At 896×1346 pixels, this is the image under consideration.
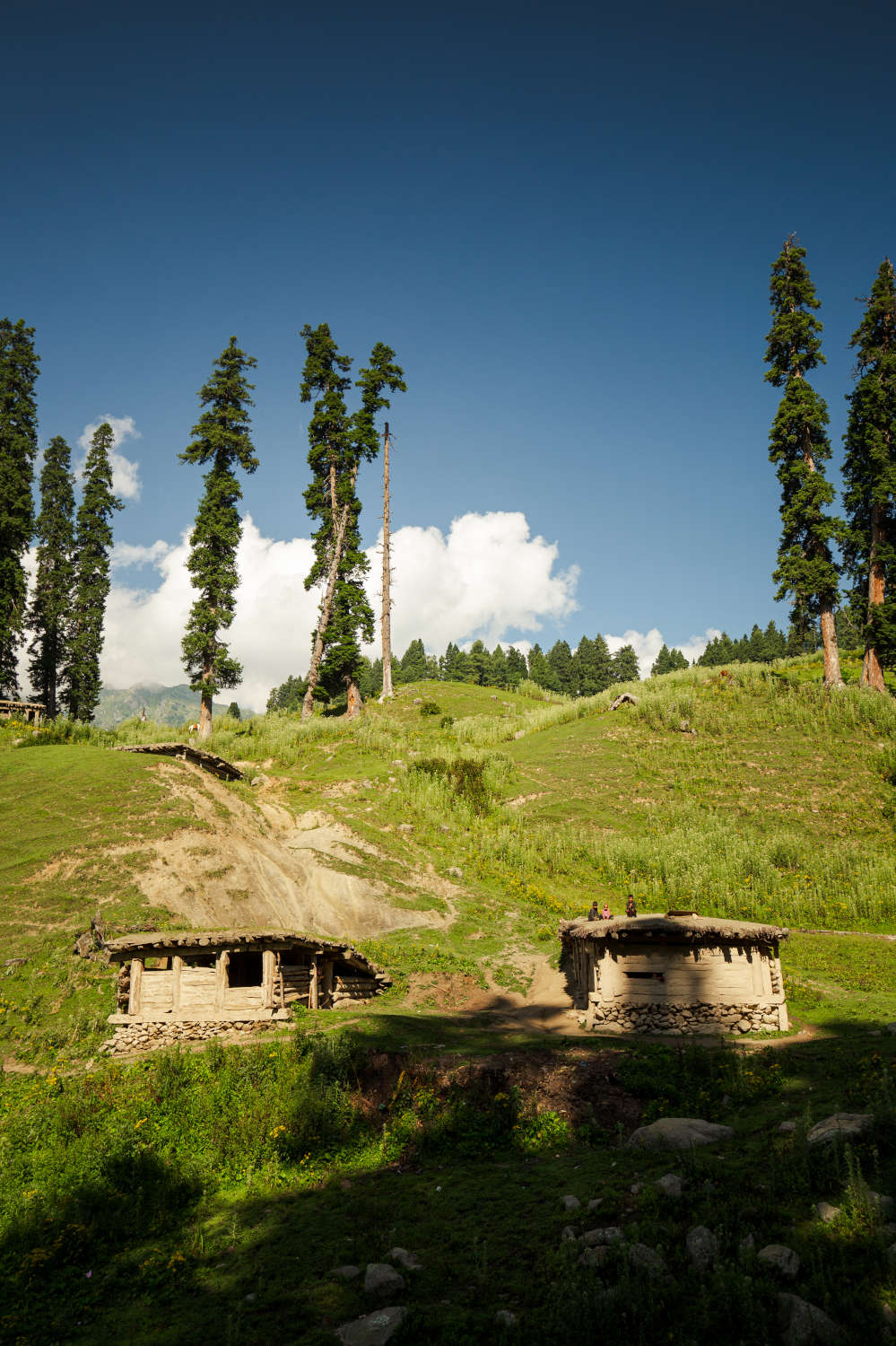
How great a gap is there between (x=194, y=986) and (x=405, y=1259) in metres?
10.1

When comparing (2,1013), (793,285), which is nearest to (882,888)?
(2,1013)

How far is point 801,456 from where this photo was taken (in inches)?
1615

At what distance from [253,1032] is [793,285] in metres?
47.2

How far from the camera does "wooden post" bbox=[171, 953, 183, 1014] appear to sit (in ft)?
55.1

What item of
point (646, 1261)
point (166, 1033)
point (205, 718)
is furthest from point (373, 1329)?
point (205, 718)

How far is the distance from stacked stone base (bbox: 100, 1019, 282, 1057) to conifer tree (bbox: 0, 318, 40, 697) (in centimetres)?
2818

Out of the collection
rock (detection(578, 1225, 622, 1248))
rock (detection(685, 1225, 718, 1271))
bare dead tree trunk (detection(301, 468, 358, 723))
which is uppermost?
bare dead tree trunk (detection(301, 468, 358, 723))

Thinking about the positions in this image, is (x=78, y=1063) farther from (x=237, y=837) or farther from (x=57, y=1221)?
(x=237, y=837)

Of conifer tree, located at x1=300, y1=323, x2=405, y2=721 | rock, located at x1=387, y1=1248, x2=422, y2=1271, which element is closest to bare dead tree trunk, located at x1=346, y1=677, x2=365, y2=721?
conifer tree, located at x1=300, y1=323, x2=405, y2=721

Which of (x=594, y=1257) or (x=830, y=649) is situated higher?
(x=830, y=649)

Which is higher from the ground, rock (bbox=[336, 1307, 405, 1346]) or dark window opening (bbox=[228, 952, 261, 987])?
dark window opening (bbox=[228, 952, 261, 987])

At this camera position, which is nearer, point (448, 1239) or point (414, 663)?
point (448, 1239)

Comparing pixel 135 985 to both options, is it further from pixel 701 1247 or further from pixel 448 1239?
pixel 701 1247

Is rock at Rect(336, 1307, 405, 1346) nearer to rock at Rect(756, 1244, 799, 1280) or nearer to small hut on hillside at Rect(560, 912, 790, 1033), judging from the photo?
rock at Rect(756, 1244, 799, 1280)
